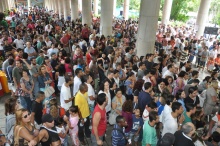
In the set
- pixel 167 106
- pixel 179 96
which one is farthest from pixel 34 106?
pixel 179 96

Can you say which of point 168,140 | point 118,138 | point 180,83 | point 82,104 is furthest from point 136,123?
point 180,83

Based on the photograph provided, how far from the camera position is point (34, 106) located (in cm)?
464

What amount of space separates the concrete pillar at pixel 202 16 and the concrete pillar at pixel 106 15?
28.6 ft

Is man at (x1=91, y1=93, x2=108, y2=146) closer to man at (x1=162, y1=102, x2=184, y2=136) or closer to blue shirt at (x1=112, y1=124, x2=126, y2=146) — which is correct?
blue shirt at (x1=112, y1=124, x2=126, y2=146)

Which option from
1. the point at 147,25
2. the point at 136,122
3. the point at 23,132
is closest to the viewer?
the point at 23,132

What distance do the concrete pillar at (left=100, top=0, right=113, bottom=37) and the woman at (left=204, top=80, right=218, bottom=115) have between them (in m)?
10.8

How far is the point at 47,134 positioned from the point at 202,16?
18.9 m

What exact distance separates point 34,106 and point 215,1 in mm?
53327

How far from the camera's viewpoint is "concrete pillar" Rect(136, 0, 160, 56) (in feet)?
33.7

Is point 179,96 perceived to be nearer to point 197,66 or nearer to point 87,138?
point 87,138

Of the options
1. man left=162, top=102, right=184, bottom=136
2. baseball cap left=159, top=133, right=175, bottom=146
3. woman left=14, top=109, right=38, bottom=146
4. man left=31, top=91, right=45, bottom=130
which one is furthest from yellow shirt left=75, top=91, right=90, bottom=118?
baseball cap left=159, top=133, right=175, bottom=146

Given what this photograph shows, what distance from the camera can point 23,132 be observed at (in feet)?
11.3

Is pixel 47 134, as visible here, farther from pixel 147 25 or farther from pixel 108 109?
pixel 147 25

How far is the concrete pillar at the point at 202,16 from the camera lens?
18362 mm
